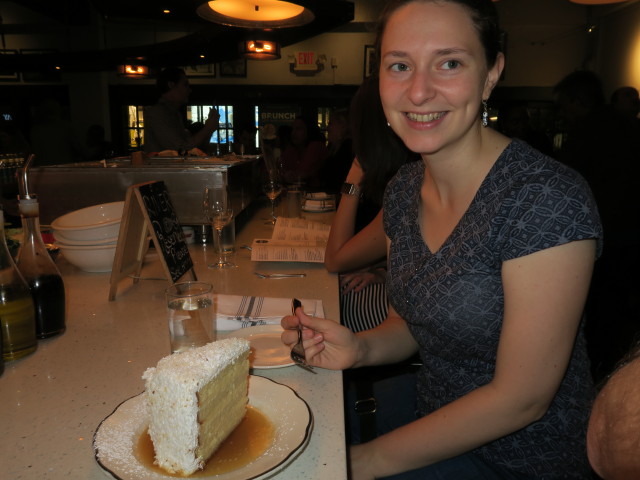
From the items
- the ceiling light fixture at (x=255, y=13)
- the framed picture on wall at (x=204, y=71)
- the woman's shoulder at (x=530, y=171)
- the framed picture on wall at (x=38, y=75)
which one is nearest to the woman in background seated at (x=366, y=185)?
the ceiling light fixture at (x=255, y=13)

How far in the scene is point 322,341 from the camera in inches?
48.4

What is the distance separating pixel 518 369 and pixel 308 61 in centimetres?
1020

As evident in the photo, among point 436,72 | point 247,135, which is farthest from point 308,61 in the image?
point 436,72

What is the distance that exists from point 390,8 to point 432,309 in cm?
79

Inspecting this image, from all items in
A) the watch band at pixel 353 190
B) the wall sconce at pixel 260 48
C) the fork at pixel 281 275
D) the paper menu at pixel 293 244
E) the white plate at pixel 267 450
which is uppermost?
the wall sconce at pixel 260 48

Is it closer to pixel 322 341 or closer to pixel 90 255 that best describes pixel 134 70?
pixel 90 255

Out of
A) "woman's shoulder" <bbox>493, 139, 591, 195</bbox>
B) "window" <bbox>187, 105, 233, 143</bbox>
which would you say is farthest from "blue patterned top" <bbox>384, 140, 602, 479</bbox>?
"window" <bbox>187, 105, 233, 143</bbox>

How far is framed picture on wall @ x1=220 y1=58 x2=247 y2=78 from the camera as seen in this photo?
10.5m

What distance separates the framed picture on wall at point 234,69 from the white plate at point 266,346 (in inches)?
397

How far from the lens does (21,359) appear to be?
1196 millimetres

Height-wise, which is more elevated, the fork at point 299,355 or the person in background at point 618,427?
the person in background at point 618,427

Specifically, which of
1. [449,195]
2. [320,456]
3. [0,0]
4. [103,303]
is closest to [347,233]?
[449,195]

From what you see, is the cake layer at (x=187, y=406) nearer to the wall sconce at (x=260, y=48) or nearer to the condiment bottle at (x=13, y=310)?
the condiment bottle at (x=13, y=310)

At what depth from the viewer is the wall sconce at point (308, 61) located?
10375mm
